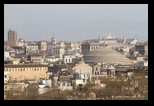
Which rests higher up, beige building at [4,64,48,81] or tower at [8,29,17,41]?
tower at [8,29,17,41]

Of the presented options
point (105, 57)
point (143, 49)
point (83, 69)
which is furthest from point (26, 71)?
point (143, 49)

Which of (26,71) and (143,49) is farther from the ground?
(143,49)

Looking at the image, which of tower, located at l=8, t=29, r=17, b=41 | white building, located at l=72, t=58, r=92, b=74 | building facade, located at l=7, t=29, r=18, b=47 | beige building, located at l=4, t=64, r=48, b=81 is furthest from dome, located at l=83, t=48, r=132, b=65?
tower, located at l=8, t=29, r=17, b=41

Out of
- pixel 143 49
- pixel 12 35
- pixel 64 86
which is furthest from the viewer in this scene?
pixel 12 35

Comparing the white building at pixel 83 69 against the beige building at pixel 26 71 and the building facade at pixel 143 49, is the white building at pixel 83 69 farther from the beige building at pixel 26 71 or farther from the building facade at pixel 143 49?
the building facade at pixel 143 49

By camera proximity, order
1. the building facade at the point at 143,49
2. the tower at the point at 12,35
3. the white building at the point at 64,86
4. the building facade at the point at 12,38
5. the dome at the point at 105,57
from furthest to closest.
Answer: the tower at the point at 12,35
the building facade at the point at 12,38
the building facade at the point at 143,49
the dome at the point at 105,57
the white building at the point at 64,86

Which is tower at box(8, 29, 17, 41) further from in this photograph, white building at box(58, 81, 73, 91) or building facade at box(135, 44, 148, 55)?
white building at box(58, 81, 73, 91)

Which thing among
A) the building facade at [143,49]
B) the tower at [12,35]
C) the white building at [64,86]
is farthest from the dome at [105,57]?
the tower at [12,35]

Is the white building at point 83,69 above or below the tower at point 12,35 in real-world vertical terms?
below

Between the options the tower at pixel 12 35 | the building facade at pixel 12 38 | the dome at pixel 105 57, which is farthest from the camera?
the tower at pixel 12 35

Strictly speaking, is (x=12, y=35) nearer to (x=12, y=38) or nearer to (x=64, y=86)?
(x=12, y=38)
